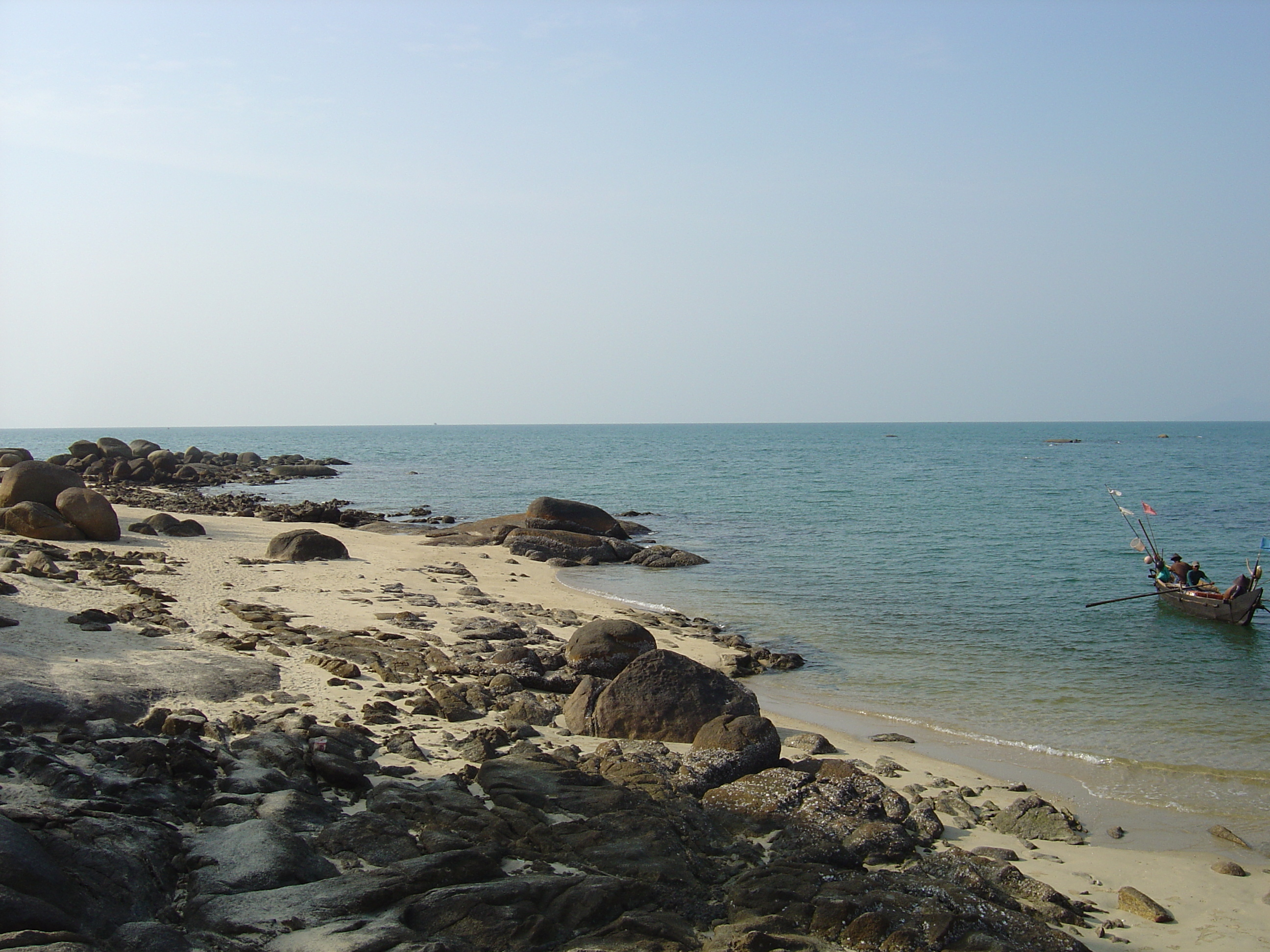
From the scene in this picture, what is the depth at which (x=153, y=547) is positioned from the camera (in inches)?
772

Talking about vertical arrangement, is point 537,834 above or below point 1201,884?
above

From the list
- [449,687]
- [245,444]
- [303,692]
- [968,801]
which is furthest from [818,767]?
[245,444]

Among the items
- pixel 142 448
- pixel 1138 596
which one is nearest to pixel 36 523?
pixel 1138 596

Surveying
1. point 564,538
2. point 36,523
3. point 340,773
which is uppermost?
point 36,523

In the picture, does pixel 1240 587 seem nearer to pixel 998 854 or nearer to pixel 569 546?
pixel 998 854

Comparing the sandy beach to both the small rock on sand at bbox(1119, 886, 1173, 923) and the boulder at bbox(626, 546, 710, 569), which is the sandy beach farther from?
the boulder at bbox(626, 546, 710, 569)

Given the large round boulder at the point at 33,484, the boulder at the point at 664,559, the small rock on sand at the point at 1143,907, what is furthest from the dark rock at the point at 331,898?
the boulder at the point at 664,559

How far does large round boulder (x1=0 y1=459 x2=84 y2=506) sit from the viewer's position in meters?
19.6

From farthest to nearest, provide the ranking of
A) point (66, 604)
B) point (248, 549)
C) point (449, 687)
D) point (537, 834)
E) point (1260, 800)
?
1. point (248, 549)
2. point (66, 604)
3. point (449, 687)
4. point (1260, 800)
5. point (537, 834)

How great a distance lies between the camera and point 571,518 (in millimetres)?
29312

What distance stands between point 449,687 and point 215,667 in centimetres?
276

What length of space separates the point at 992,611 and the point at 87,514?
20.7 metres

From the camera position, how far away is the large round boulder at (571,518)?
2830 centimetres

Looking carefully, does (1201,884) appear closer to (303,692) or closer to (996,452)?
(303,692)
